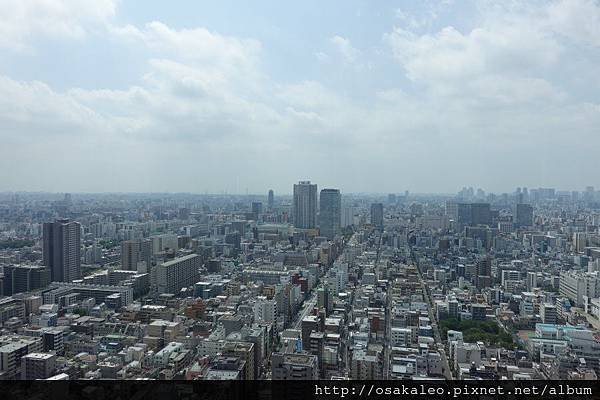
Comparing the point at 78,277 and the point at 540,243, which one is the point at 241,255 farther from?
the point at 540,243

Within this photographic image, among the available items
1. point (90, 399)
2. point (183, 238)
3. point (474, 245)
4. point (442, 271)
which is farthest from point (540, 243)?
point (90, 399)

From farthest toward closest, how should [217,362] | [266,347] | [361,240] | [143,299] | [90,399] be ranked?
[361,240] < [143,299] < [266,347] < [217,362] < [90,399]

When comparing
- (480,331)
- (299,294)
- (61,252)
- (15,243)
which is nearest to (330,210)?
(299,294)

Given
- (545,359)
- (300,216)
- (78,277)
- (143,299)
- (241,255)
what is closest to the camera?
(545,359)

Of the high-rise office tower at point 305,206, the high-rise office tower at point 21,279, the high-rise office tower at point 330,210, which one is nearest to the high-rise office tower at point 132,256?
the high-rise office tower at point 21,279

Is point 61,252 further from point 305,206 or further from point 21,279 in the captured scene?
point 305,206

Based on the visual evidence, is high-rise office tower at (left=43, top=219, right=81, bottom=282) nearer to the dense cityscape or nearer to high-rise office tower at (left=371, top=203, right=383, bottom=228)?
the dense cityscape

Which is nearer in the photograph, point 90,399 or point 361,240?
point 90,399
